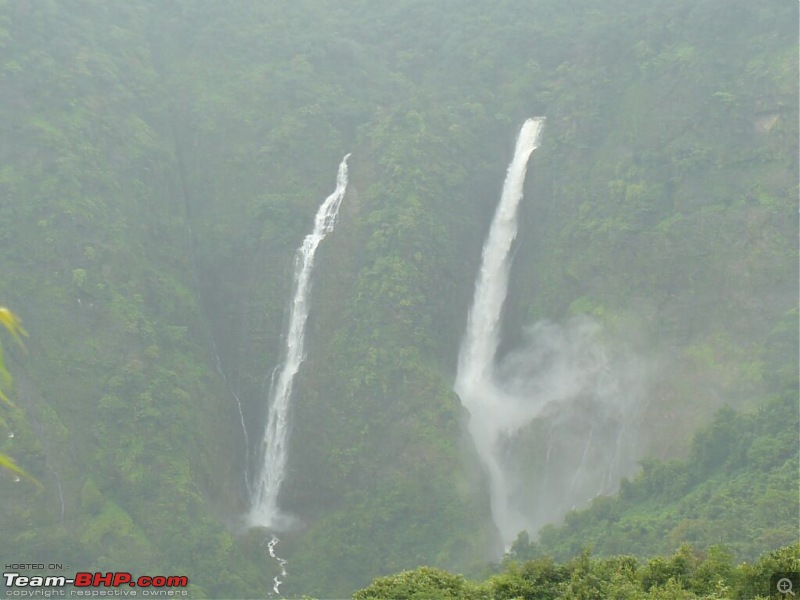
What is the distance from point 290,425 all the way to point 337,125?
20640 millimetres

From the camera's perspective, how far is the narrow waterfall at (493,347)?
129 ft

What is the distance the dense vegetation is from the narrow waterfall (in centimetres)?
84

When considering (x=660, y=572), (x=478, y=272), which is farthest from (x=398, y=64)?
(x=660, y=572)

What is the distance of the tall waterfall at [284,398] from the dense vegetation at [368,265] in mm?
758

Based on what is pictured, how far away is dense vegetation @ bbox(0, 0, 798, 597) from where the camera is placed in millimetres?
34125

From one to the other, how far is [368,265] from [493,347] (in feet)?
25.8

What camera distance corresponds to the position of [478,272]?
45781mm

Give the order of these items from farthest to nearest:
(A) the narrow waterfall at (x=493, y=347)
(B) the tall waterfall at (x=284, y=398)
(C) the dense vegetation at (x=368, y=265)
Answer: (A) the narrow waterfall at (x=493, y=347)
(B) the tall waterfall at (x=284, y=398)
(C) the dense vegetation at (x=368, y=265)
